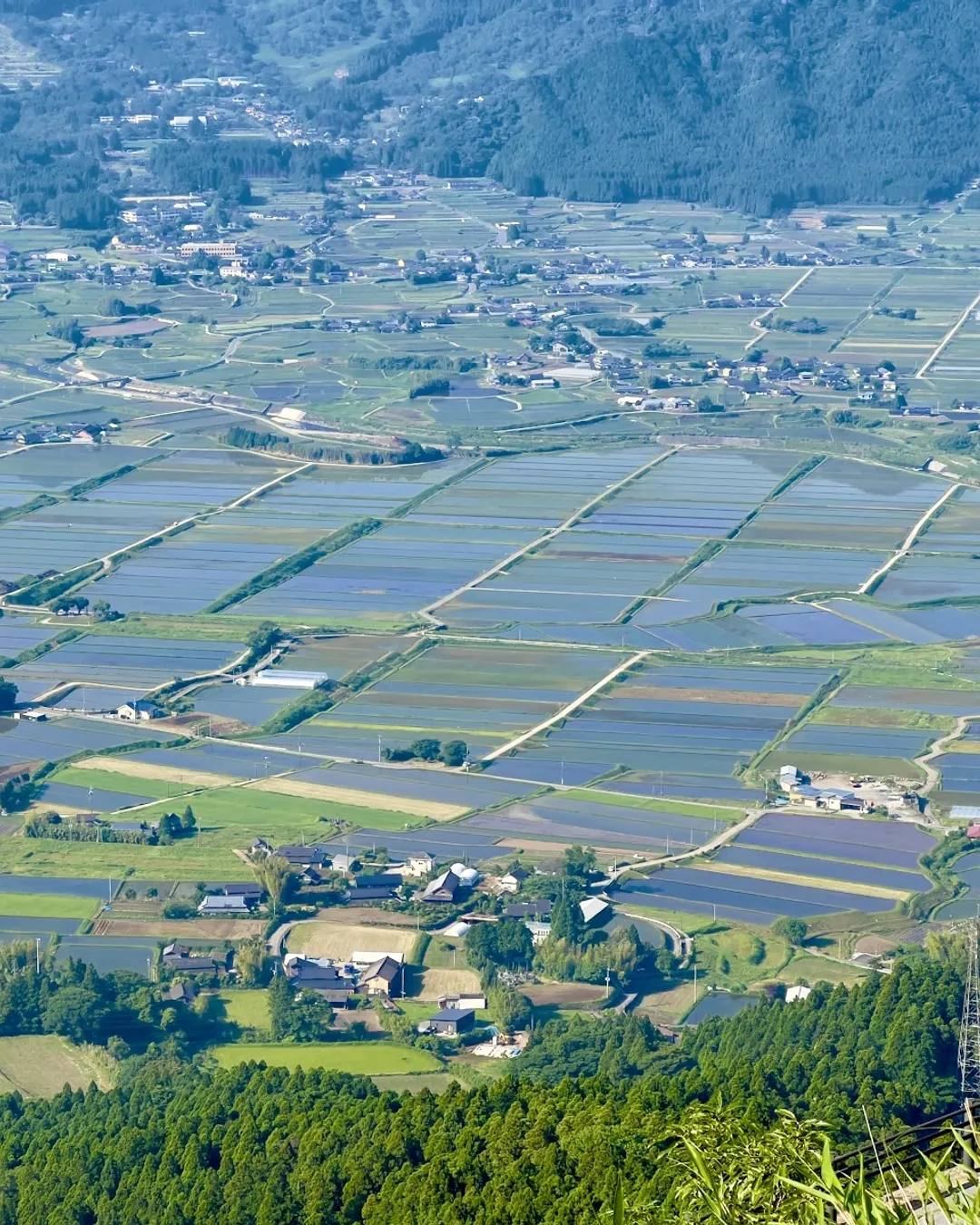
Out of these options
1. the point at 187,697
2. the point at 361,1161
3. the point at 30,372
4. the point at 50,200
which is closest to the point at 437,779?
the point at 187,697

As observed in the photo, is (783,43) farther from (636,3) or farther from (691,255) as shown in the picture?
(691,255)

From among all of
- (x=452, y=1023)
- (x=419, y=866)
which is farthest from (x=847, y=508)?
(x=452, y=1023)

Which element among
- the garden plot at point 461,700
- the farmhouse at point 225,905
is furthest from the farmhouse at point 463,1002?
the garden plot at point 461,700

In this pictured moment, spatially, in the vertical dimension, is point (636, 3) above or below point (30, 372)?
above

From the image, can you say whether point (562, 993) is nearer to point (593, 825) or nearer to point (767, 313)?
point (593, 825)

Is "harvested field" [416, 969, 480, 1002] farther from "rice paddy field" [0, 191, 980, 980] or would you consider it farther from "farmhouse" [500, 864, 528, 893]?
"rice paddy field" [0, 191, 980, 980]

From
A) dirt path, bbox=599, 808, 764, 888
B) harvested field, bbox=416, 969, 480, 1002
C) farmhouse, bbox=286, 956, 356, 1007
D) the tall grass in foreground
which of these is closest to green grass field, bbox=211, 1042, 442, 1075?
farmhouse, bbox=286, 956, 356, 1007

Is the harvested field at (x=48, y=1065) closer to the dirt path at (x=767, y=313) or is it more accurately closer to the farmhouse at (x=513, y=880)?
the farmhouse at (x=513, y=880)
